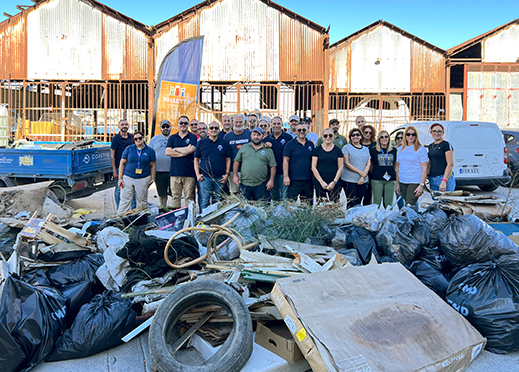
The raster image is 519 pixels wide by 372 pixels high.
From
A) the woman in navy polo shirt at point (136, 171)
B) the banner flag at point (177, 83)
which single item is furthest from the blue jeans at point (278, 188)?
the banner flag at point (177, 83)

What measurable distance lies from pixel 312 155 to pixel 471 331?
373 cm

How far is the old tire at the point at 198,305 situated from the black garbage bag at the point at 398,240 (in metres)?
1.96

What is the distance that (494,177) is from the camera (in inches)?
375

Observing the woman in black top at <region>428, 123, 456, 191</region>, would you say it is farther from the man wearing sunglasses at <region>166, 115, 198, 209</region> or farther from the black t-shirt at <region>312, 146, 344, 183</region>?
the man wearing sunglasses at <region>166, 115, 198, 209</region>

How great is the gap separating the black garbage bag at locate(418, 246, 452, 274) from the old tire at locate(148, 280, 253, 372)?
7.43ft

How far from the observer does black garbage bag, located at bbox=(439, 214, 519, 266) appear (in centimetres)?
387

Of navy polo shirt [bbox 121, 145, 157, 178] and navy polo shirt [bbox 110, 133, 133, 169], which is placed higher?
navy polo shirt [bbox 110, 133, 133, 169]

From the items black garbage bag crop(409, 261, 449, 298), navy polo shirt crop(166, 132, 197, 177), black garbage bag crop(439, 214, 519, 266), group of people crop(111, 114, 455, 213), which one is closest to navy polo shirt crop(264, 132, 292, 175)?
group of people crop(111, 114, 455, 213)

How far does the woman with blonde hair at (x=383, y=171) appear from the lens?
6363mm

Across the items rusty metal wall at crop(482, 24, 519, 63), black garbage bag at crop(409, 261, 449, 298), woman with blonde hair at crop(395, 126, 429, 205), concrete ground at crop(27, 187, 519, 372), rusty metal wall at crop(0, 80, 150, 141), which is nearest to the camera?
concrete ground at crop(27, 187, 519, 372)

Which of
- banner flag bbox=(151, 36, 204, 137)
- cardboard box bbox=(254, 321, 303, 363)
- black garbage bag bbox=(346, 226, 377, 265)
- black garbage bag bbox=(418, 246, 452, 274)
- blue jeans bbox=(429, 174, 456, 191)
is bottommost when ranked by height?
cardboard box bbox=(254, 321, 303, 363)

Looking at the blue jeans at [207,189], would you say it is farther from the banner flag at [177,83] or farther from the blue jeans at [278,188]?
the banner flag at [177,83]

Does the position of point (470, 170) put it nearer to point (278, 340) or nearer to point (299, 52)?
point (278, 340)

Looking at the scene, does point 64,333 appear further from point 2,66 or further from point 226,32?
point 2,66
